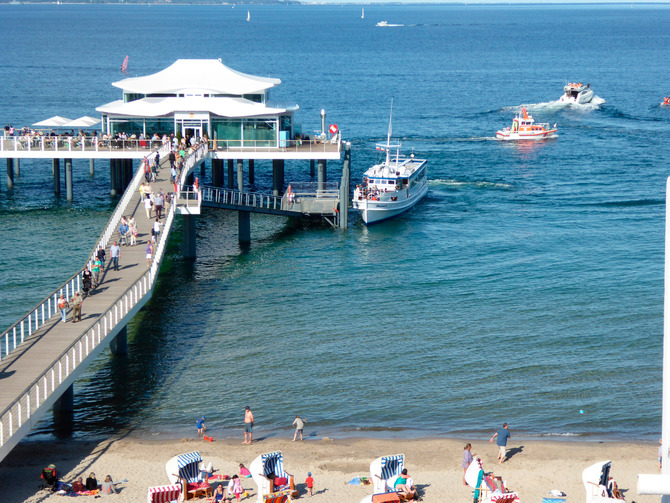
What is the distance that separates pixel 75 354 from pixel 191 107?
2956 centimetres

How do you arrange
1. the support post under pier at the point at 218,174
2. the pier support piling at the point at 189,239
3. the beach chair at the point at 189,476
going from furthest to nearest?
1. the support post under pier at the point at 218,174
2. the pier support piling at the point at 189,239
3. the beach chair at the point at 189,476

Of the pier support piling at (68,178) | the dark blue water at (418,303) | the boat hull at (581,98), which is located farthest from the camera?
the boat hull at (581,98)

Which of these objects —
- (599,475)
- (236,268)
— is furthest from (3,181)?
(599,475)

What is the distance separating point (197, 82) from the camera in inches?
2270

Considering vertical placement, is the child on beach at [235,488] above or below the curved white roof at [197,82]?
below

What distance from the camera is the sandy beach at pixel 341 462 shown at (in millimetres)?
24688

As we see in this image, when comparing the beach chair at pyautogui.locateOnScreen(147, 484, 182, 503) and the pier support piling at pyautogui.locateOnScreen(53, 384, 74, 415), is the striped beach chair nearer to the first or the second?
the beach chair at pyautogui.locateOnScreen(147, 484, 182, 503)

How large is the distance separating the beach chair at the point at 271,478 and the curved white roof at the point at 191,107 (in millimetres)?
32898

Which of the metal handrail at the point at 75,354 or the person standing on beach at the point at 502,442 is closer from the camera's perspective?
the metal handrail at the point at 75,354

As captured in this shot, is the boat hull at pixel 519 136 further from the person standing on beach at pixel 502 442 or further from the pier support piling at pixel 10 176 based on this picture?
the person standing on beach at pixel 502 442

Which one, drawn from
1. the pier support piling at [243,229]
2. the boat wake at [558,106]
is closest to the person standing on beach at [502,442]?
the pier support piling at [243,229]

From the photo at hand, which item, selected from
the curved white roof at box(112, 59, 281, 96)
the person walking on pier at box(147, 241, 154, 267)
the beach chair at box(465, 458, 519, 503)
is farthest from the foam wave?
the beach chair at box(465, 458, 519, 503)

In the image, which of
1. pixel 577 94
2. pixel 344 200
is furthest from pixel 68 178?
pixel 577 94

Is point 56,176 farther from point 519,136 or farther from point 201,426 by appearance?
point 519,136
